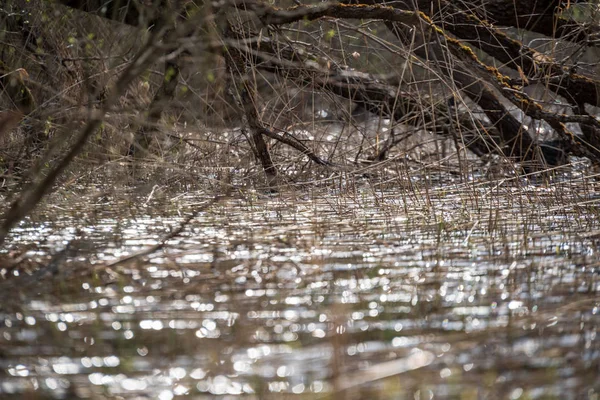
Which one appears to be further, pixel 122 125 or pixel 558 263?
pixel 122 125

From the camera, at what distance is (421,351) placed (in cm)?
115

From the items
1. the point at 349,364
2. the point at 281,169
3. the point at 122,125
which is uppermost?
the point at 122,125

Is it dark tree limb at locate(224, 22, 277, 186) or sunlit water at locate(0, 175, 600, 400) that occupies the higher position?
dark tree limb at locate(224, 22, 277, 186)

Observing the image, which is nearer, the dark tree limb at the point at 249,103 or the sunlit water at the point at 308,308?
the sunlit water at the point at 308,308

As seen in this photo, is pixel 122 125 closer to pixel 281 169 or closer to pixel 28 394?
pixel 281 169

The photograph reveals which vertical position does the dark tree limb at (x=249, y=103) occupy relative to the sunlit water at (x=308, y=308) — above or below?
above

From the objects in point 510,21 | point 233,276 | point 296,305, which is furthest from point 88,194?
point 510,21

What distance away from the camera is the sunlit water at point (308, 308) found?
1.06m

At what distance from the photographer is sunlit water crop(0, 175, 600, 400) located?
106cm

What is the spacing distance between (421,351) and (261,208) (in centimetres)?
141

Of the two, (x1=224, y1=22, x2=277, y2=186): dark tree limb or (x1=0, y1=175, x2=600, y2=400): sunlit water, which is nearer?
(x1=0, y1=175, x2=600, y2=400): sunlit water

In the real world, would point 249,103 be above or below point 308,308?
above

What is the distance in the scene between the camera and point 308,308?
1374mm

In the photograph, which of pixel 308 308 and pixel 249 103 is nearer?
pixel 308 308
